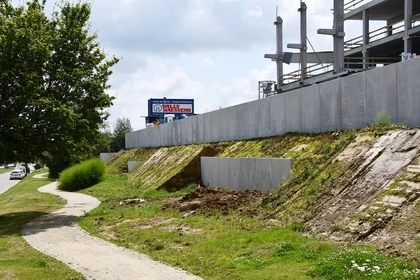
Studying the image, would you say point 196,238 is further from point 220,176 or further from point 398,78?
point 220,176

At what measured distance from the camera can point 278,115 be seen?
20500 mm

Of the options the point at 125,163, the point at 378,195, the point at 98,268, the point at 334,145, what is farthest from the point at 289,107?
the point at 125,163

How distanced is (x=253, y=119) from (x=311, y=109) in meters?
5.50

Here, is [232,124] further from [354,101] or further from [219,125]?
[354,101]

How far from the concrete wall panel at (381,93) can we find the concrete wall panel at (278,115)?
18.2ft

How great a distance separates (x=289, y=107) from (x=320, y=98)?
2341 mm

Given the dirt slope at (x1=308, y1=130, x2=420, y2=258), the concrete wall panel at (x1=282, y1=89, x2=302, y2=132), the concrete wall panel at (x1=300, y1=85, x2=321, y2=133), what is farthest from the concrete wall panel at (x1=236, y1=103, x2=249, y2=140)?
the dirt slope at (x1=308, y1=130, x2=420, y2=258)

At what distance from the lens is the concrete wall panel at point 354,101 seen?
15.0 meters

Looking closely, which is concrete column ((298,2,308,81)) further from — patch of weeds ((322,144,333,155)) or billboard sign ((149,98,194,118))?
billboard sign ((149,98,194,118))

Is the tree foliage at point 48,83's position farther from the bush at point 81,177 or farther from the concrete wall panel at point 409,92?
the bush at point 81,177

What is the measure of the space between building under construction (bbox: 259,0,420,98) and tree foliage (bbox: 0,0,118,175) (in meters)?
12.8

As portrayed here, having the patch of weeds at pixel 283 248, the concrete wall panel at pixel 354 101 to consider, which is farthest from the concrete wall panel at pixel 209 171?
the patch of weeds at pixel 283 248

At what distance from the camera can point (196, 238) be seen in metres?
12.2

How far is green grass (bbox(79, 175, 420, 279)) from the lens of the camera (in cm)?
769
